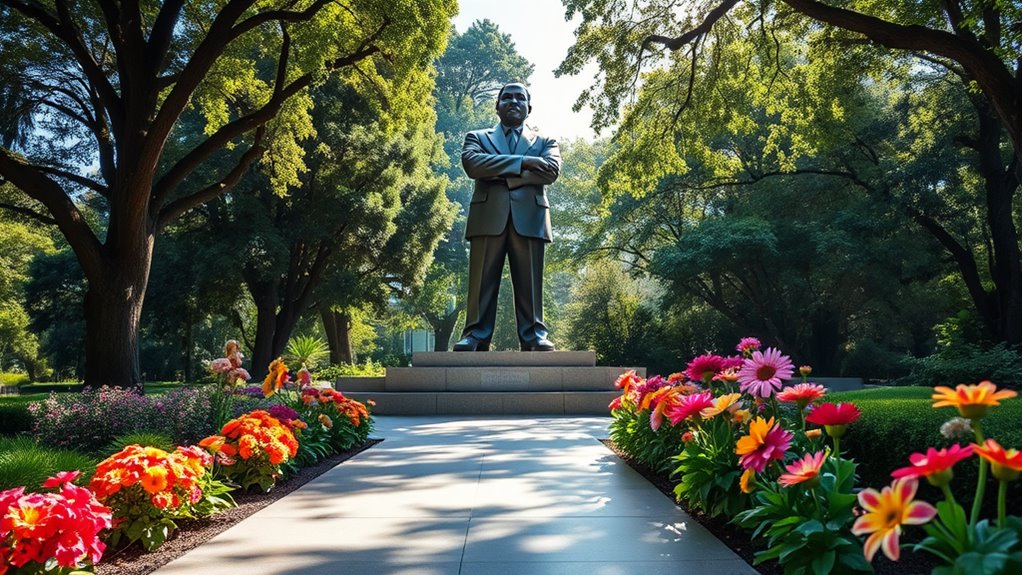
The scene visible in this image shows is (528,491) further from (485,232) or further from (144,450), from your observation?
(485,232)

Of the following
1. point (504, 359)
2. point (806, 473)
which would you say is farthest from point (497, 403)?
point (806, 473)

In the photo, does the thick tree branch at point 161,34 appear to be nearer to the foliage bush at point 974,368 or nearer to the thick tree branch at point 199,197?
the thick tree branch at point 199,197

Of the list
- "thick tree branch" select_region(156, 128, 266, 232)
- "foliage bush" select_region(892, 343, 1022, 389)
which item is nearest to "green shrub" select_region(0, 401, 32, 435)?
"thick tree branch" select_region(156, 128, 266, 232)

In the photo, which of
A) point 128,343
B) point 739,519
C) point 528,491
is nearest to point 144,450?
point 528,491

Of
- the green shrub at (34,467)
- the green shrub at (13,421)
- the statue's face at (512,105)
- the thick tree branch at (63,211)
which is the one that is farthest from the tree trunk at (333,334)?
the green shrub at (34,467)

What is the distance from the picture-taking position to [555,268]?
102 ft

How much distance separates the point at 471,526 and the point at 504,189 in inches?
362

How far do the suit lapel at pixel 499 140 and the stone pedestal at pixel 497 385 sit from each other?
3.76 m

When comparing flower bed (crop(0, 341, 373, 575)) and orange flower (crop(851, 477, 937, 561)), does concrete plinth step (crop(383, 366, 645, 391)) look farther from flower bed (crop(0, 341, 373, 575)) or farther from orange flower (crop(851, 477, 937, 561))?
orange flower (crop(851, 477, 937, 561))

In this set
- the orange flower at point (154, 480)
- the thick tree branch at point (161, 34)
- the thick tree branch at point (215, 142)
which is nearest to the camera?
the orange flower at point (154, 480)

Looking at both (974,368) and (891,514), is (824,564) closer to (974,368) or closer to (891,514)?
(891,514)

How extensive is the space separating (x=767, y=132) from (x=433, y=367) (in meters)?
17.3

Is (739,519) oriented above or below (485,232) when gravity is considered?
below

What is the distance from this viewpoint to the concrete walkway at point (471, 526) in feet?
12.4
